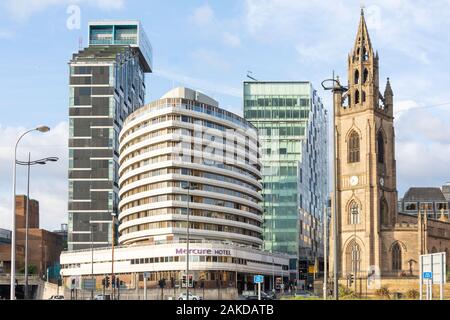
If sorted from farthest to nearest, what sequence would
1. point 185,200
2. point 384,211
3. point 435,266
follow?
point 185,200
point 384,211
point 435,266

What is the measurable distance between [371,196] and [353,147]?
380 inches

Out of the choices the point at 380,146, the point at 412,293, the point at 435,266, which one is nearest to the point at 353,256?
the point at 412,293

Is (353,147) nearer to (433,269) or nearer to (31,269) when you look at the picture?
(31,269)

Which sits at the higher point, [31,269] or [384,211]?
[384,211]

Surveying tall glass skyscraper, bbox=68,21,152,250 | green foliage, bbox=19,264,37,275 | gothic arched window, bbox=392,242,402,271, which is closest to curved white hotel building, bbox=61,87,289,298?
green foliage, bbox=19,264,37,275

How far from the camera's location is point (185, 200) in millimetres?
147250

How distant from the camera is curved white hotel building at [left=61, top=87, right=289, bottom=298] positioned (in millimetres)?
139625

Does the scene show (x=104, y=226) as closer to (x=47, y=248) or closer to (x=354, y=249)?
(x=47, y=248)

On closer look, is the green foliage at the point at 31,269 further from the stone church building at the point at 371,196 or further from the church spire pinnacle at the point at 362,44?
the church spire pinnacle at the point at 362,44

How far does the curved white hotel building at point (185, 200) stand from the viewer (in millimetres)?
139625

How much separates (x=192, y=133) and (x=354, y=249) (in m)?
41.6

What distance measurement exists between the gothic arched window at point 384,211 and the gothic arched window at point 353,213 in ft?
15.2

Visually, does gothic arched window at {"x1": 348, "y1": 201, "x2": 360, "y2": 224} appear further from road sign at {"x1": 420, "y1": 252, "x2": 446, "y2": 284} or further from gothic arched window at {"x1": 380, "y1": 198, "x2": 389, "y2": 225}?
road sign at {"x1": 420, "y1": 252, "x2": 446, "y2": 284}
